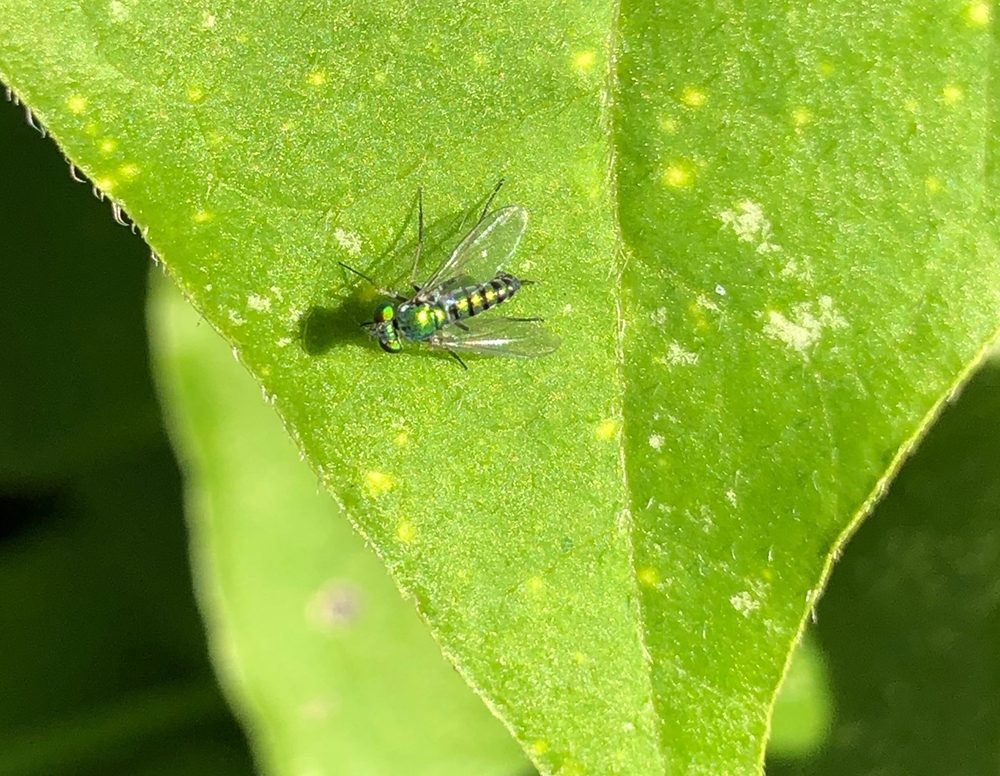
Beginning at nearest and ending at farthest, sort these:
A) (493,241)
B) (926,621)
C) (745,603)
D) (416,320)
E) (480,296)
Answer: (745,603) < (493,241) < (416,320) < (480,296) < (926,621)

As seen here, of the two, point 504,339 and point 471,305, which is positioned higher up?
point 504,339

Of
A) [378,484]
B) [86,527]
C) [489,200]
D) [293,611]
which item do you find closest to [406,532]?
[378,484]

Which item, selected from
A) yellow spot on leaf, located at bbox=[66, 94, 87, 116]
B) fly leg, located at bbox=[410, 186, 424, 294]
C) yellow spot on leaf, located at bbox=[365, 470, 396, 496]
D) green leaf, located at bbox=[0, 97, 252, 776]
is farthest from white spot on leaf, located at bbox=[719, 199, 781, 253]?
green leaf, located at bbox=[0, 97, 252, 776]

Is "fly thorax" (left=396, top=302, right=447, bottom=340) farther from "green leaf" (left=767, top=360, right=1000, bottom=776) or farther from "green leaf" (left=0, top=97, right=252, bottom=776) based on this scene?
"green leaf" (left=767, top=360, right=1000, bottom=776)

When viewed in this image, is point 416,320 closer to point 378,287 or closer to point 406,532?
point 378,287

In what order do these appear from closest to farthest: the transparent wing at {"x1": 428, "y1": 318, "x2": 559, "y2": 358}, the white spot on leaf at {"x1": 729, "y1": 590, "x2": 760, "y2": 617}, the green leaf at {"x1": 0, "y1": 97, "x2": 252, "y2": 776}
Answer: the white spot on leaf at {"x1": 729, "y1": 590, "x2": 760, "y2": 617} → the transparent wing at {"x1": 428, "y1": 318, "x2": 559, "y2": 358} → the green leaf at {"x1": 0, "y1": 97, "x2": 252, "y2": 776}

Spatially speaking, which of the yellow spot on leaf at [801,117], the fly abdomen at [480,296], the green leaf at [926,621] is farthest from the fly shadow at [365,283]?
the green leaf at [926,621]
